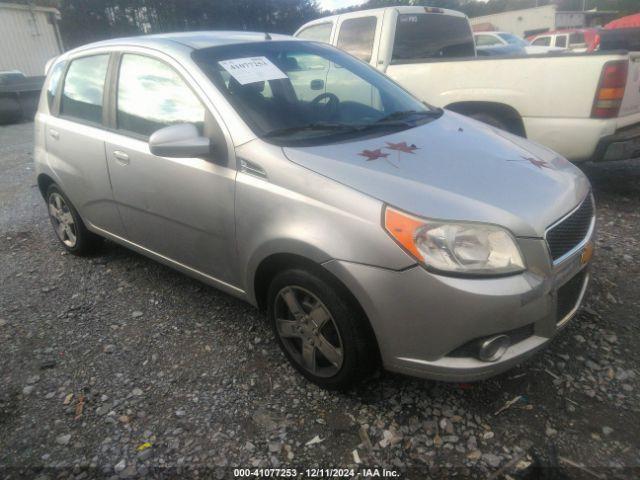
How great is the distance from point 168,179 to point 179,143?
1.44 ft

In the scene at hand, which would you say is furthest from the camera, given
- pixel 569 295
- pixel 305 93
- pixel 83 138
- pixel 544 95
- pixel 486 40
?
pixel 486 40

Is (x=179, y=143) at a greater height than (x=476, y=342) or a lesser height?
greater

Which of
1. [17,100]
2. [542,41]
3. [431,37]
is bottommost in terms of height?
[542,41]

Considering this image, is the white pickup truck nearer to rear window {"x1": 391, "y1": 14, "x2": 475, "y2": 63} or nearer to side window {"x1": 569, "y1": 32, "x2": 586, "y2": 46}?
rear window {"x1": 391, "y1": 14, "x2": 475, "y2": 63}

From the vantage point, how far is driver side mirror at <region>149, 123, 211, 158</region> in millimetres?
2416

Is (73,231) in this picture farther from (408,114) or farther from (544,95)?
(544,95)

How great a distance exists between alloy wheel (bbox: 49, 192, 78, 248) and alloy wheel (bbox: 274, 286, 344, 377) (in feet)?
7.81

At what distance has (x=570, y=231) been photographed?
2236mm

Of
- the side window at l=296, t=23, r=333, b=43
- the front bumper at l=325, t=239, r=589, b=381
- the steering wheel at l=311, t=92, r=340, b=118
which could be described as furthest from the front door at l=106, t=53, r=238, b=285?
the side window at l=296, t=23, r=333, b=43

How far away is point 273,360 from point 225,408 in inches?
16.8

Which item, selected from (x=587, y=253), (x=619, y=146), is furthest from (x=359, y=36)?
(x=587, y=253)

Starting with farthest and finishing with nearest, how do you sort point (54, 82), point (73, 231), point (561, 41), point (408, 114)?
point (561, 41) → point (73, 231) → point (54, 82) → point (408, 114)

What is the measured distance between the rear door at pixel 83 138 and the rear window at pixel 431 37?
133 inches

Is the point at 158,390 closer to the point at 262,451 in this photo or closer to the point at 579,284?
the point at 262,451
